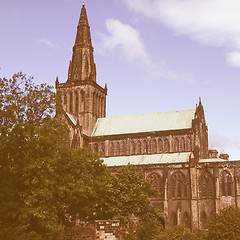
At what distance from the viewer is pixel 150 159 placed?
218 feet

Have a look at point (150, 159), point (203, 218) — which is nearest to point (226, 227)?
point (203, 218)

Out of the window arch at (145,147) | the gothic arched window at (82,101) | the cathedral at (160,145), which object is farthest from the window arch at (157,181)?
the gothic arched window at (82,101)

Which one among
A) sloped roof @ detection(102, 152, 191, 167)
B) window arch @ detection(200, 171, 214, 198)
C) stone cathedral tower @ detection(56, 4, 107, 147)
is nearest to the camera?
window arch @ detection(200, 171, 214, 198)

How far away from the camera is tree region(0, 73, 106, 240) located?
28422 mm

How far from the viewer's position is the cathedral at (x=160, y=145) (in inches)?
2346

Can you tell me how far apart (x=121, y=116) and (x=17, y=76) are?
45.7 meters

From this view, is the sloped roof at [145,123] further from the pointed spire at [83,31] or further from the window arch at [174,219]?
the pointed spire at [83,31]

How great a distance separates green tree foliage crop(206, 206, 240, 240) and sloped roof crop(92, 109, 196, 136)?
115ft

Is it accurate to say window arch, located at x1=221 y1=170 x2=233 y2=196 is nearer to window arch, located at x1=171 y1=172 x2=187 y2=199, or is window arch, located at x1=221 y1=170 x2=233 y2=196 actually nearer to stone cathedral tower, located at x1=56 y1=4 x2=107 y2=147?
window arch, located at x1=171 y1=172 x2=187 y2=199

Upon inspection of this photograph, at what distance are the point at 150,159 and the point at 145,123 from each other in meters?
8.34

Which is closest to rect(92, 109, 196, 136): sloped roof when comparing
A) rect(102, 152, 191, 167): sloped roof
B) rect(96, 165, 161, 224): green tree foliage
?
rect(102, 152, 191, 167): sloped roof

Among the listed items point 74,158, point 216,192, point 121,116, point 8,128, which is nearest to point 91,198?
point 74,158

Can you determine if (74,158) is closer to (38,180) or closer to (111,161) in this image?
(38,180)

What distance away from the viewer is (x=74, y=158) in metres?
34.9
